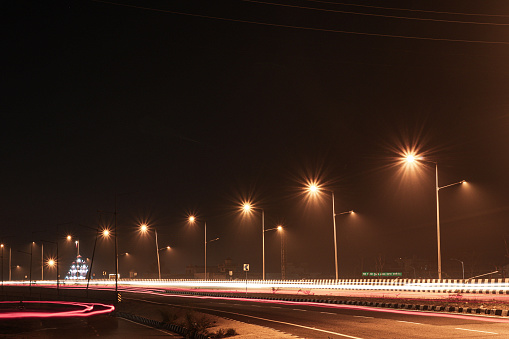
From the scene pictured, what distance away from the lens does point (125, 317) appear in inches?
1757

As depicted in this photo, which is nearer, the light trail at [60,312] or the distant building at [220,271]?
the light trail at [60,312]

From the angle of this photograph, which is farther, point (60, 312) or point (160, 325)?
point (60, 312)

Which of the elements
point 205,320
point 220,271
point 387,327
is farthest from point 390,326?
point 220,271

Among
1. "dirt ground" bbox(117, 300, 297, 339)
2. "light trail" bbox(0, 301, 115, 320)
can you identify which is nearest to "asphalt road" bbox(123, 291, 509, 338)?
"dirt ground" bbox(117, 300, 297, 339)

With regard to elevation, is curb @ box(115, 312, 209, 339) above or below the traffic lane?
below

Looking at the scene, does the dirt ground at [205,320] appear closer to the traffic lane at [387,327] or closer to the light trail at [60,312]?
the traffic lane at [387,327]

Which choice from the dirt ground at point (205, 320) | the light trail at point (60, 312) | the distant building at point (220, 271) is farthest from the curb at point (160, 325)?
the distant building at point (220, 271)

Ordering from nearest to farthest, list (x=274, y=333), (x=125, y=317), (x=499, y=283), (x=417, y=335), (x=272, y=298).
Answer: (x=417, y=335)
(x=274, y=333)
(x=499, y=283)
(x=125, y=317)
(x=272, y=298)

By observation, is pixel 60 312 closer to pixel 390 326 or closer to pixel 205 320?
pixel 205 320

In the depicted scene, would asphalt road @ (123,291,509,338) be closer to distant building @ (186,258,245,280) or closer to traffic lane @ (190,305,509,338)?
traffic lane @ (190,305,509,338)

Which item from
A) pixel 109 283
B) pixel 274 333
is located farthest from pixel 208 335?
pixel 109 283

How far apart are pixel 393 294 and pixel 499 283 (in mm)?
7993

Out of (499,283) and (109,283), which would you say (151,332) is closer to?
(499,283)

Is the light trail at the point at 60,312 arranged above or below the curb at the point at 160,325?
below
